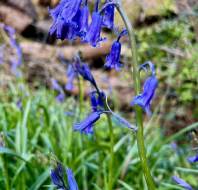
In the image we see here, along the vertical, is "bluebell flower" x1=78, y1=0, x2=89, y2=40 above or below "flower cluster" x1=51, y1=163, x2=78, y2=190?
above

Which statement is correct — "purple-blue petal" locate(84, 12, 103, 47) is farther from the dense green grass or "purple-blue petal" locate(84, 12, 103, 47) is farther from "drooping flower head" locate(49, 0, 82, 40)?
the dense green grass

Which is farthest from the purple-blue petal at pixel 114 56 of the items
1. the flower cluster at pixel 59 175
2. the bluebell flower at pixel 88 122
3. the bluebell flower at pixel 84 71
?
the bluebell flower at pixel 84 71

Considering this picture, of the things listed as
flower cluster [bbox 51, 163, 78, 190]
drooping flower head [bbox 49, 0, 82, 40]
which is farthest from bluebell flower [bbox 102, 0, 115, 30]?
flower cluster [bbox 51, 163, 78, 190]

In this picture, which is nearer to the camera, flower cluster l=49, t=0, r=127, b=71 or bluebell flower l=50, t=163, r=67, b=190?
bluebell flower l=50, t=163, r=67, b=190

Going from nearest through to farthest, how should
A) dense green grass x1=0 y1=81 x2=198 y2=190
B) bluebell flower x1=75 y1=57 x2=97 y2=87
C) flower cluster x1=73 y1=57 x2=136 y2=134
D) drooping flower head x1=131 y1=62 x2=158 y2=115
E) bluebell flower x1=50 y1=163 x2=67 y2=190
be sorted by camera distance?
bluebell flower x1=50 y1=163 x2=67 y2=190, drooping flower head x1=131 y1=62 x2=158 y2=115, flower cluster x1=73 y1=57 x2=136 y2=134, bluebell flower x1=75 y1=57 x2=97 y2=87, dense green grass x1=0 y1=81 x2=198 y2=190

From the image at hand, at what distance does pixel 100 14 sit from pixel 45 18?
9.08 m

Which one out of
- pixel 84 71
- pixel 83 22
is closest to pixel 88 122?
pixel 83 22

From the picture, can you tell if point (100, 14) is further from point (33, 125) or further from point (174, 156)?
point (174, 156)

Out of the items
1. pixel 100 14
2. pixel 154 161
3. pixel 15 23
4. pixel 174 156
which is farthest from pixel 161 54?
pixel 100 14

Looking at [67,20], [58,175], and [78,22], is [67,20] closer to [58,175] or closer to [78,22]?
[78,22]

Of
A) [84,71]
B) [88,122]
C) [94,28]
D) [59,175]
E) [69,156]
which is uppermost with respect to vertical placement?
[94,28]

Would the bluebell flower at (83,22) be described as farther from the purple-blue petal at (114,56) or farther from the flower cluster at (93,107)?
the flower cluster at (93,107)

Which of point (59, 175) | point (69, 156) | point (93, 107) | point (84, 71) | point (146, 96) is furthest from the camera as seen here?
point (69, 156)

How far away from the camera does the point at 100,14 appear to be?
78.1 inches
